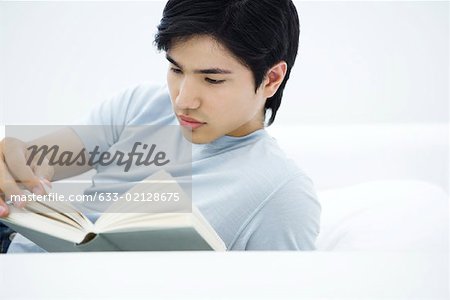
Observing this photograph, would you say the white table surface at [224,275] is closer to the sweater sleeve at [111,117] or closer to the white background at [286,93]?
the white background at [286,93]

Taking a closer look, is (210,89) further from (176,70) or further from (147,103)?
(147,103)

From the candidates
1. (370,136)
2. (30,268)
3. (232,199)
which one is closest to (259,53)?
(232,199)

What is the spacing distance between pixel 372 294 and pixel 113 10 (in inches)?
29.1

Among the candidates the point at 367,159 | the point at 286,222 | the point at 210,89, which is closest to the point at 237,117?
the point at 210,89

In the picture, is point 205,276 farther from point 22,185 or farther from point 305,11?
point 305,11

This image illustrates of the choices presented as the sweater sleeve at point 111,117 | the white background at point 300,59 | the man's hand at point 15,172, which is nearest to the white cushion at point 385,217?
the white background at point 300,59

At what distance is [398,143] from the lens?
56.4 inches

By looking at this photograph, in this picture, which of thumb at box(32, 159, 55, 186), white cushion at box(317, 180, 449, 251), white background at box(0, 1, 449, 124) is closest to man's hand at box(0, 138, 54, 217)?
thumb at box(32, 159, 55, 186)

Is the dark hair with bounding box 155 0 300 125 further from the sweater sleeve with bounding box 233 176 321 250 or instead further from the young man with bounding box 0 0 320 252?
the sweater sleeve with bounding box 233 176 321 250

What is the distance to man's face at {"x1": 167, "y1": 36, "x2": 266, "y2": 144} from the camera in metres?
0.88

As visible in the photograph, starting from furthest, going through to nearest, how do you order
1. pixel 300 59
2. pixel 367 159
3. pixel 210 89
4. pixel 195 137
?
pixel 367 159 → pixel 300 59 → pixel 195 137 → pixel 210 89

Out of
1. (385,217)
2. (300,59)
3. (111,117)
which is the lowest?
(385,217)

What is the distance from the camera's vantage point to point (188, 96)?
916mm

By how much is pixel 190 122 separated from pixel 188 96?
7cm
